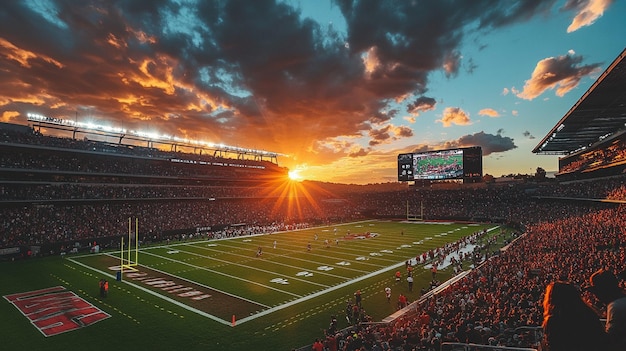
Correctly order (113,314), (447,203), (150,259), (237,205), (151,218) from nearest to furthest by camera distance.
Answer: (113,314), (150,259), (151,218), (237,205), (447,203)

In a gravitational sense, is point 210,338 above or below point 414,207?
below

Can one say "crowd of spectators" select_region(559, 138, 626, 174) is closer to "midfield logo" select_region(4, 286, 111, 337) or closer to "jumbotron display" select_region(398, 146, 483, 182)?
"jumbotron display" select_region(398, 146, 483, 182)

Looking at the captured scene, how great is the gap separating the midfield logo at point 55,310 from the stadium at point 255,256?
0.13m

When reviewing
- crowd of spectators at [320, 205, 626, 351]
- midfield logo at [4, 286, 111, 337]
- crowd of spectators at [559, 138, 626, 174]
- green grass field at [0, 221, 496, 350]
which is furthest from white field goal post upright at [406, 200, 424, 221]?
midfield logo at [4, 286, 111, 337]

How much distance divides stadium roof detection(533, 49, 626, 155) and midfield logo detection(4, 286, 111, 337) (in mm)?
32916

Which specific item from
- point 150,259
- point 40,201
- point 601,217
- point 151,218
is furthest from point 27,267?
point 601,217

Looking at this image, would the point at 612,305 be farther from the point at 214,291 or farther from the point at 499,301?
the point at 214,291

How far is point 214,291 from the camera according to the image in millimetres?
22719

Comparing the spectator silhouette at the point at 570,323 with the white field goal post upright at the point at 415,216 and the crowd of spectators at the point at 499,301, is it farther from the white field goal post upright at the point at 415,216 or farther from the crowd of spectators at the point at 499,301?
the white field goal post upright at the point at 415,216

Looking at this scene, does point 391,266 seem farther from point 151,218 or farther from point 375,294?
point 151,218

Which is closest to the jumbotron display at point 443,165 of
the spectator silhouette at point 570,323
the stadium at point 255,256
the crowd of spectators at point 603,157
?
the stadium at point 255,256

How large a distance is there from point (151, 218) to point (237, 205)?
65.5ft

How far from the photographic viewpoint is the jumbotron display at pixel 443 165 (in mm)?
63031

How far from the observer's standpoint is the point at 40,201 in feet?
140
